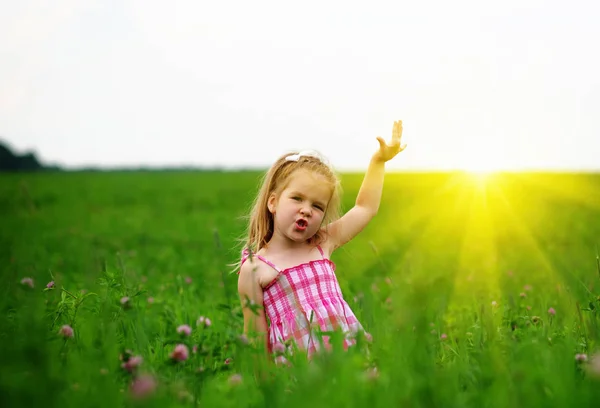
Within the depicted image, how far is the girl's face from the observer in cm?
317

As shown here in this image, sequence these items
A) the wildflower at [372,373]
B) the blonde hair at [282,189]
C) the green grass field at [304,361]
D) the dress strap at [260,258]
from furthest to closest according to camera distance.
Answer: the blonde hair at [282,189] → the dress strap at [260,258] → the wildflower at [372,373] → the green grass field at [304,361]

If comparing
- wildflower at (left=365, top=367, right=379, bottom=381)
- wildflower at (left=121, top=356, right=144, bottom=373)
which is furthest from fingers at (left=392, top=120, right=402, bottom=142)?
wildflower at (left=121, top=356, right=144, bottom=373)

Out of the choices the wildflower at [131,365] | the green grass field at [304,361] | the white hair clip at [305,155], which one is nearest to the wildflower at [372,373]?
the green grass field at [304,361]

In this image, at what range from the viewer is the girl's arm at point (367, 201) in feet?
11.6

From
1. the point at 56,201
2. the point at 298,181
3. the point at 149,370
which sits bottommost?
the point at 56,201

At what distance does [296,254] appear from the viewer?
3.30 meters

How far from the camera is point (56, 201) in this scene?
79.9ft

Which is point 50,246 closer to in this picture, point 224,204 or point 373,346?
point 373,346

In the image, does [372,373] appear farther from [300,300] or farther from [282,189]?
[282,189]

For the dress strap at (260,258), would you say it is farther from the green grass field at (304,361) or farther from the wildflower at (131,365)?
the wildflower at (131,365)

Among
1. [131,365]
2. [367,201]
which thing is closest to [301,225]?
[367,201]

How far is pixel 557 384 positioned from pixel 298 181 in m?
1.70

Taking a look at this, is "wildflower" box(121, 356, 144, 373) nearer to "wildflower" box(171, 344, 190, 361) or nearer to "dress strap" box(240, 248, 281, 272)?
"wildflower" box(171, 344, 190, 361)

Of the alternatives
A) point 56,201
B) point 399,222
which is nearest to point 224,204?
point 56,201
